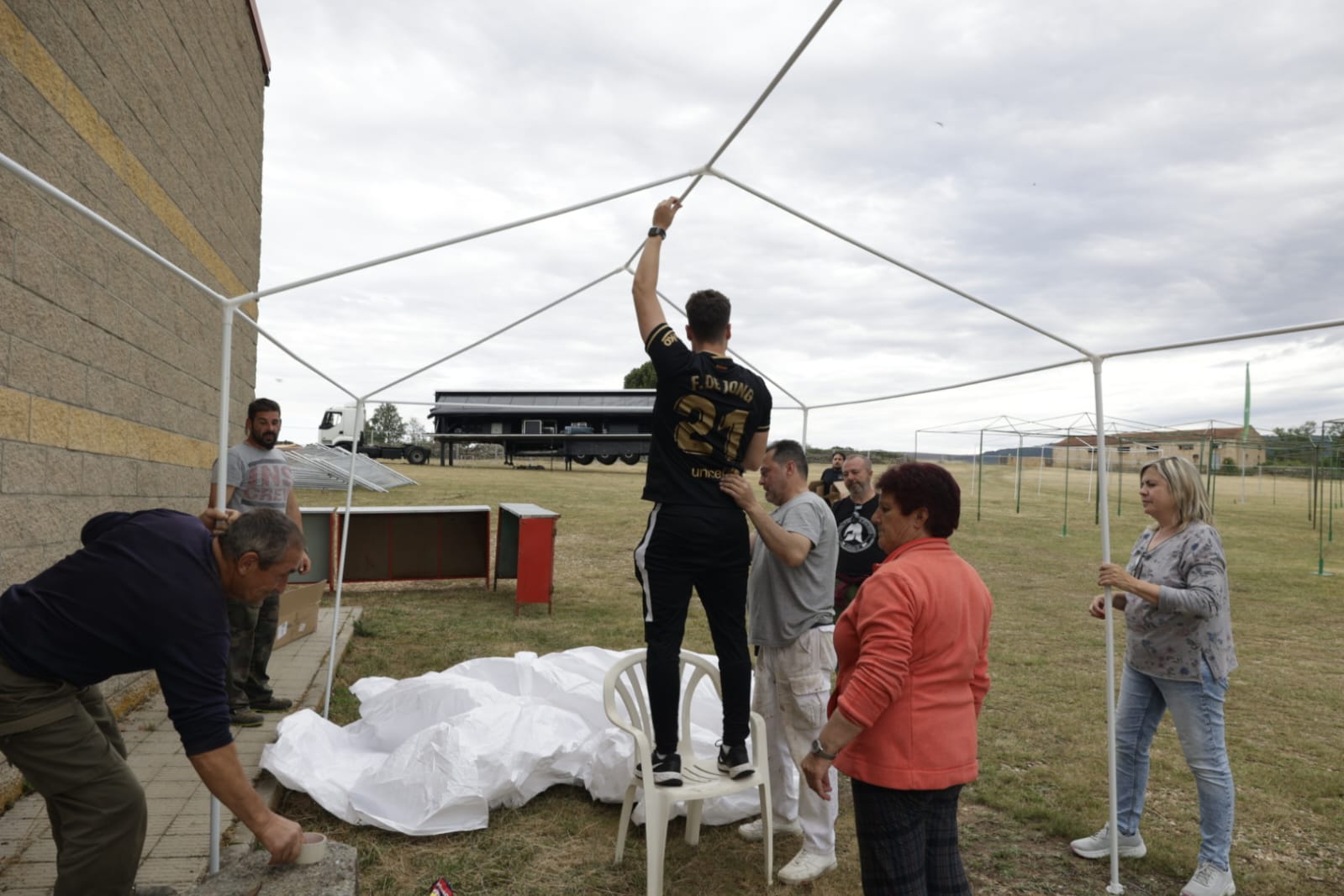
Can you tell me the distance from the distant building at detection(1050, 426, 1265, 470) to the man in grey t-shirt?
451 inches

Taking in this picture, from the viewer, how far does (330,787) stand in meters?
3.53

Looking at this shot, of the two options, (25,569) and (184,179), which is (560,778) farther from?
(184,179)

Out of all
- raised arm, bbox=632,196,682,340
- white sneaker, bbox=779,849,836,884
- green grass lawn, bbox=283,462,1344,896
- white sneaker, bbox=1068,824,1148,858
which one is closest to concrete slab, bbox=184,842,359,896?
green grass lawn, bbox=283,462,1344,896

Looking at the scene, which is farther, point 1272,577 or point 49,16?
point 1272,577

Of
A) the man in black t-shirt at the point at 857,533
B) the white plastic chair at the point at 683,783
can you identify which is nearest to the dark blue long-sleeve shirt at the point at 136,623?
the white plastic chair at the point at 683,783

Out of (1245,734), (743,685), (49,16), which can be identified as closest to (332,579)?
(49,16)

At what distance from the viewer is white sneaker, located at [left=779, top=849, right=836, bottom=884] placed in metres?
3.14

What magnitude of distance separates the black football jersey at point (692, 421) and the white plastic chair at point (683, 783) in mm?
612

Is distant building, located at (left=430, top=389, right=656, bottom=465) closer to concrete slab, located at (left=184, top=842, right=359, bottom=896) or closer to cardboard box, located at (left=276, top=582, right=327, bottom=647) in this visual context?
cardboard box, located at (left=276, top=582, right=327, bottom=647)

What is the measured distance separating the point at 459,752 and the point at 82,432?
7.69 ft

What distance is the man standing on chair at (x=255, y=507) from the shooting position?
443 cm

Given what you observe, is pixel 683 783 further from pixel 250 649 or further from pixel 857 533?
pixel 250 649

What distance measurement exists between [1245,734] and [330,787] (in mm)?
5456

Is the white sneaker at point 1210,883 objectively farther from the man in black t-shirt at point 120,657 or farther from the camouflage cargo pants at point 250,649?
the camouflage cargo pants at point 250,649
